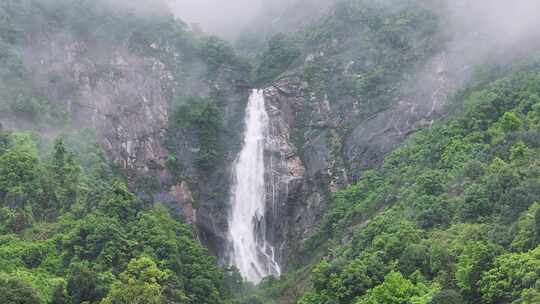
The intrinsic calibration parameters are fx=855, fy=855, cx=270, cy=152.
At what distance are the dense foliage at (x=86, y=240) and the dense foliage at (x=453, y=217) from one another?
8.56 meters

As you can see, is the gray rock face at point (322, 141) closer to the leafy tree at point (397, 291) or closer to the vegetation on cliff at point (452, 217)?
the vegetation on cliff at point (452, 217)

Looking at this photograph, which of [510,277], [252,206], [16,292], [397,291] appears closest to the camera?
[510,277]

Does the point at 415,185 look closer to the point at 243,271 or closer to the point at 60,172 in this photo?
the point at 243,271

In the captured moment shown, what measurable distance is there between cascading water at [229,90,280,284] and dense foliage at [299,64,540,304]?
5.41 metres

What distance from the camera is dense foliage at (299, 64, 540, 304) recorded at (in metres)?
38.9

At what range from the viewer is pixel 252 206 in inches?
2682

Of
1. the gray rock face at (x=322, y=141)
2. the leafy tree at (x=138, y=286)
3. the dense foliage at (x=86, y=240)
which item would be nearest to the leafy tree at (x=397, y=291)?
the leafy tree at (x=138, y=286)

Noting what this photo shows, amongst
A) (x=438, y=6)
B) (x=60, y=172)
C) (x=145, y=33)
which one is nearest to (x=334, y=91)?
(x=438, y=6)

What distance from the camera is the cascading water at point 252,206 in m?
64.8

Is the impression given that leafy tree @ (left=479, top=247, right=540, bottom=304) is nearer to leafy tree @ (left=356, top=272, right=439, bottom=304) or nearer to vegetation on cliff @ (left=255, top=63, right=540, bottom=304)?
vegetation on cliff @ (left=255, top=63, right=540, bottom=304)

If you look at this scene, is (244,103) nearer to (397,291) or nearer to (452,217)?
(452,217)

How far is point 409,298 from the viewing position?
4088 cm

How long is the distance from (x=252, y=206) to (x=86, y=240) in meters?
20.5

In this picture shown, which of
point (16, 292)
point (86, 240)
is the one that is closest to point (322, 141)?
point (86, 240)
